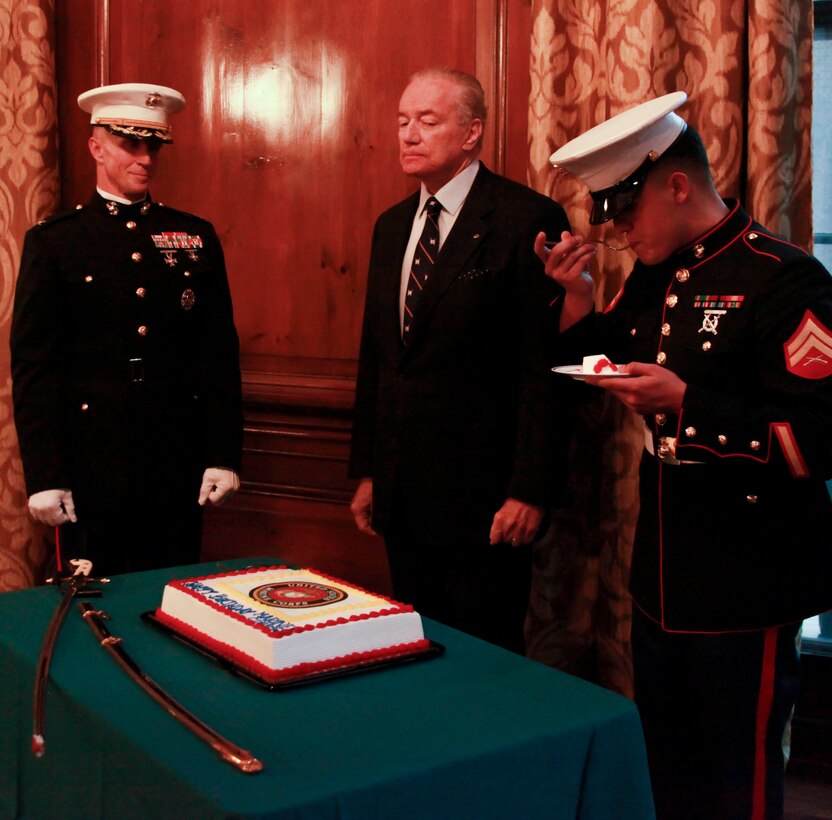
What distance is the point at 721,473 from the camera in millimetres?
1774

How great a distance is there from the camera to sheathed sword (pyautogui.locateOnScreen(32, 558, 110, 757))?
130 centimetres

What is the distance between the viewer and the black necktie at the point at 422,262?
7.92ft

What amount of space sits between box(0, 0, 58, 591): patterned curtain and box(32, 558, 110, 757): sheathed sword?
1.72 meters

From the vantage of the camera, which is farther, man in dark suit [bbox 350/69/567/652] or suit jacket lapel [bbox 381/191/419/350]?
suit jacket lapel [bbox 381/191/419/350]

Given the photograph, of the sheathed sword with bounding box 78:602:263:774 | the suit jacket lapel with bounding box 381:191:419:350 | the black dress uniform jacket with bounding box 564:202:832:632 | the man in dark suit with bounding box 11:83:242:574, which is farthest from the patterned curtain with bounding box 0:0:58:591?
the black dress uniform jacket with bounding box 564:202:832:632

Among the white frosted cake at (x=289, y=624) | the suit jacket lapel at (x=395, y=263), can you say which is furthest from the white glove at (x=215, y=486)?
the white frosted cake at (x=289, y=624)

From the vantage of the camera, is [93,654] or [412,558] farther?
[412,558]

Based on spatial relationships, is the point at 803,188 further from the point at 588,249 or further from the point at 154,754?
the point at 154,754

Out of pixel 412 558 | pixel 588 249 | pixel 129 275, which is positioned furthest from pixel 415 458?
pixel 129 275

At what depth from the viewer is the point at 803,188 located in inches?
96.2

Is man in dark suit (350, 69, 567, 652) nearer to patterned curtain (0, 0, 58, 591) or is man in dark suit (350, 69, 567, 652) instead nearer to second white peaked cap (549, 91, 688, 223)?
second white peaked cap (549, 91, 688, 223)

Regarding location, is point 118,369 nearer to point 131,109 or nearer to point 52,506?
point 52,506

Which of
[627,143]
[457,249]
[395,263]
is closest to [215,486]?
[395,263]

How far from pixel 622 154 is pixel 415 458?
871mm
